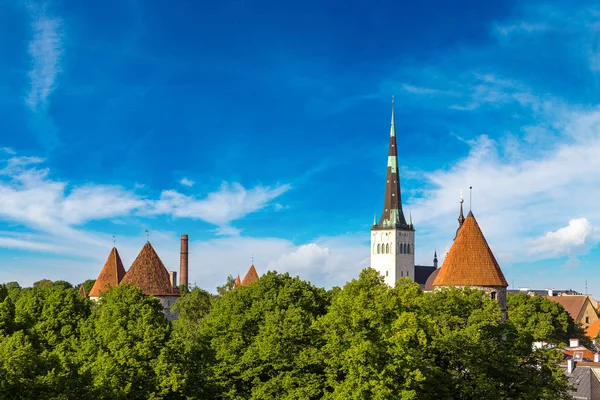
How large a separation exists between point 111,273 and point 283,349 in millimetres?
33371

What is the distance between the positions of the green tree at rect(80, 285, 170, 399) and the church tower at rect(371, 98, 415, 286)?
304 feet

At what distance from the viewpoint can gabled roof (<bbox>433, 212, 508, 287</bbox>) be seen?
1806 inches

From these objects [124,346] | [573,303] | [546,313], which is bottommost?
[124,346]

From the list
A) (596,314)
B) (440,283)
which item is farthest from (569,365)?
(596,314)

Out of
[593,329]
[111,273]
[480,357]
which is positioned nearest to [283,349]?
[480,357]

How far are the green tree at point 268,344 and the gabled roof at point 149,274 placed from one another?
18991 millimetres

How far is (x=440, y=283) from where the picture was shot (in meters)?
47.5

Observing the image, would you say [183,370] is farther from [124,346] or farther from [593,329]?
[593,329]

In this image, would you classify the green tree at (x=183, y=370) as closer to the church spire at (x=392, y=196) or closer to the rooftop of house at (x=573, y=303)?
the rooftop of house at (x=573, y=303)

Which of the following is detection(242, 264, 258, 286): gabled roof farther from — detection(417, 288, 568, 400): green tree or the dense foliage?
detection(417, 288, 568, 400): green tree

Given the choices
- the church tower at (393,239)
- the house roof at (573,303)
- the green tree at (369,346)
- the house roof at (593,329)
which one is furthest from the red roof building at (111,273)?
the church tower at (393,239)

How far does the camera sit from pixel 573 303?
10831 cm

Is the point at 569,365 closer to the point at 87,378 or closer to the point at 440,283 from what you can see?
the point at 440,283

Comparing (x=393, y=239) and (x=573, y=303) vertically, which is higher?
(x=393, y=239)
